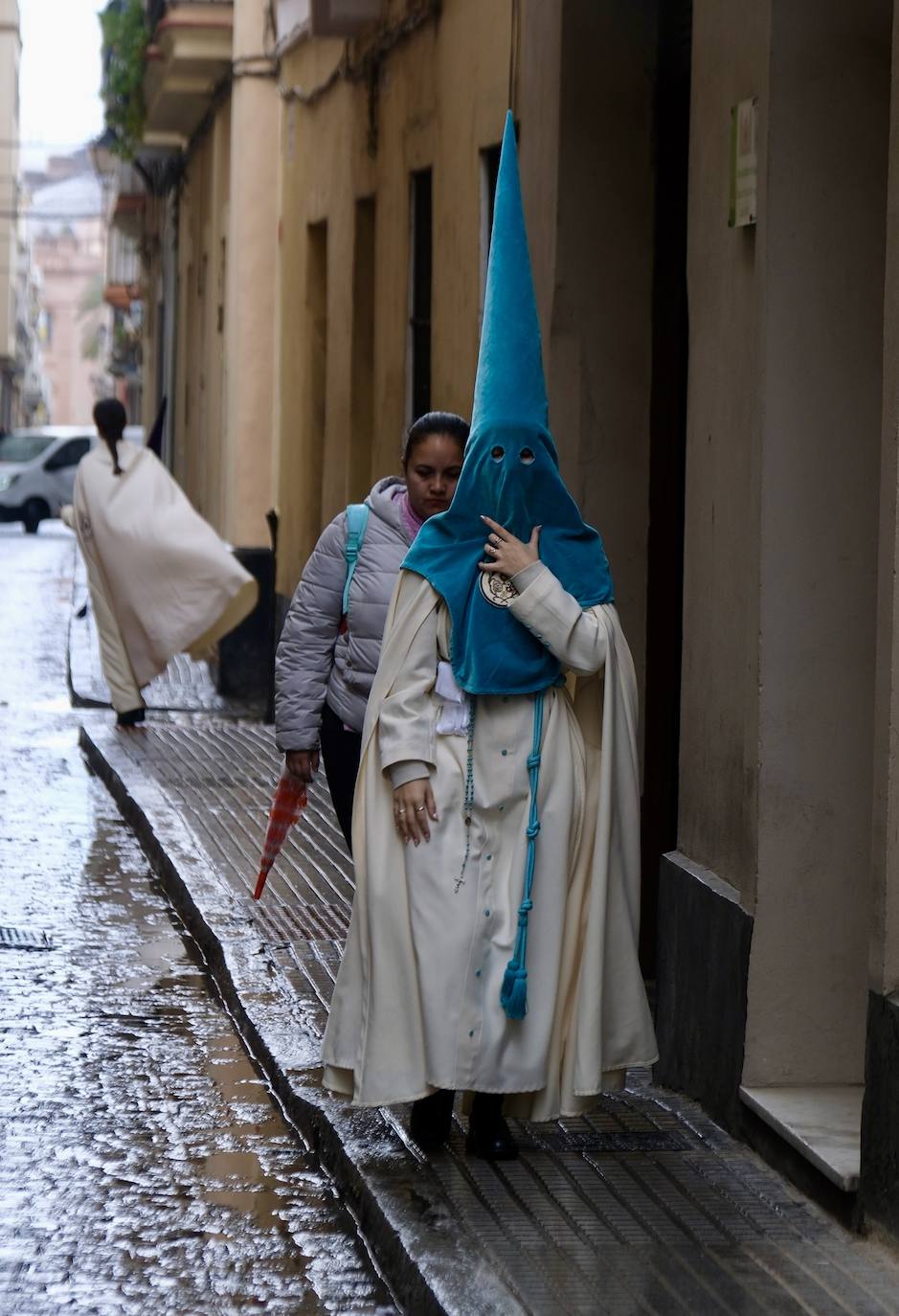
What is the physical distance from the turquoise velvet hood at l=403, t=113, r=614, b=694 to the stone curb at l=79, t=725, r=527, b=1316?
3.67ft

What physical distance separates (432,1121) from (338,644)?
186cm

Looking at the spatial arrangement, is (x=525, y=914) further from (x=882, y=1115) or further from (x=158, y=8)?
(x=158, y=8)

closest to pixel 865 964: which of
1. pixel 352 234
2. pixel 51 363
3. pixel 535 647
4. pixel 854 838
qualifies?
pixel 854 838

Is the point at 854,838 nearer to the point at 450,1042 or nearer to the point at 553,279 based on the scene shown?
the point at 450,1042

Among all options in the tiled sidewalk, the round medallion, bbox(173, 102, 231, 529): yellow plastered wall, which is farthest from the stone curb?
bbox(173, 102, 231, 529): yellow plastered wall

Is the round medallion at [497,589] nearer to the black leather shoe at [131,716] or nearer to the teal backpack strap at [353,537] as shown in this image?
the teal backpack strap at [353,537]

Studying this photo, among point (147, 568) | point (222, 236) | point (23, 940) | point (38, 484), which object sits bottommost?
point (38, 484)

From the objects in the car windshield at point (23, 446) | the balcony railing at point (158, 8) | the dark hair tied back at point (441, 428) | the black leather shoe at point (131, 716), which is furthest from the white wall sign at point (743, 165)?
the car windshield at point (23, 446)

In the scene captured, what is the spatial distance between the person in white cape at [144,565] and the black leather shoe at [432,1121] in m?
9.08

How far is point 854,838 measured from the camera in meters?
5.41

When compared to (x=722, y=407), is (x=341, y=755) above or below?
below

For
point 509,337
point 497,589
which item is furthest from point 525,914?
point 509,337

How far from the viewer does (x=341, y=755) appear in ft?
22.8

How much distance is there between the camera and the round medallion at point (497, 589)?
203 inches
